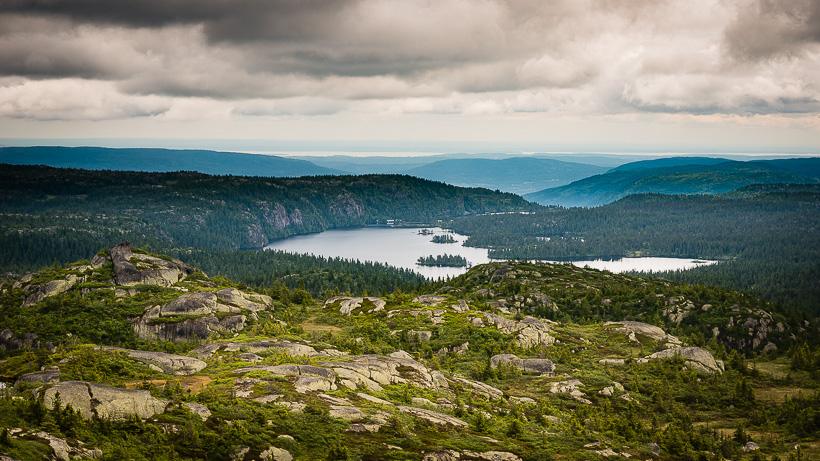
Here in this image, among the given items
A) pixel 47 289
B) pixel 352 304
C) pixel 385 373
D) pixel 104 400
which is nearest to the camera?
pixel 104 400

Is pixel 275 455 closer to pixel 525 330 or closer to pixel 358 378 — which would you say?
→ pixel 358 378

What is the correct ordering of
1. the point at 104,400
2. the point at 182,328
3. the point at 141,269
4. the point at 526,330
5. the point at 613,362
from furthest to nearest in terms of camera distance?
the point at 141,269 < the point at 526,330 < the point at 613,362 < the point at 182,328 < the point at 104,400

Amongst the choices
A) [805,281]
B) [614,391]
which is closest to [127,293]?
[614,391]

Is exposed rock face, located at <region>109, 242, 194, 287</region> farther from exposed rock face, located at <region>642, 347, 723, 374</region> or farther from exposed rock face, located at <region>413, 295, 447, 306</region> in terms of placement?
exposed rock face, located at <region>642, 347, 723, 374</region>

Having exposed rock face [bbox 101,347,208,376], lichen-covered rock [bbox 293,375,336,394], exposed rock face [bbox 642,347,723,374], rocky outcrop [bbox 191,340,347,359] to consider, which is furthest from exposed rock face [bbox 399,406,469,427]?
exposed rock face [bbox 642,347,723,374]

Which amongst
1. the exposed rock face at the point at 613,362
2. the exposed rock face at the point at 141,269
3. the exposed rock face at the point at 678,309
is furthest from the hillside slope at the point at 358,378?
the exposed rock face at the point at 678,309

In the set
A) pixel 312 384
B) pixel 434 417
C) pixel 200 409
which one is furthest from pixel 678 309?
pixel 200 409

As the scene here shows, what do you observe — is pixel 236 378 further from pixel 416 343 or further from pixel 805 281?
pixel 805 281
